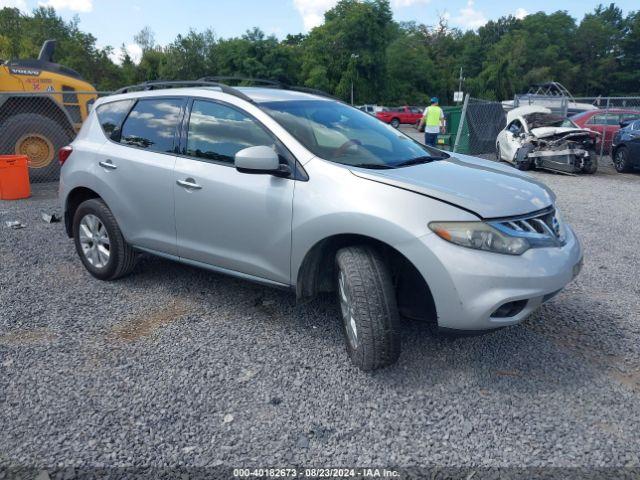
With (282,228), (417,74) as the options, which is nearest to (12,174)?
(282,228)

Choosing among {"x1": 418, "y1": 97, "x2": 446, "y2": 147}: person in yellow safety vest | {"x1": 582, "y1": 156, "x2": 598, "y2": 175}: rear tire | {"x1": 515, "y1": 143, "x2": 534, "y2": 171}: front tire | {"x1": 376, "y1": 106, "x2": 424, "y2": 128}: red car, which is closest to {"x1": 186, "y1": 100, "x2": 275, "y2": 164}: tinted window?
{"x1": 515, "y1": 143, "x2": 534, "y2": 171}: front tire

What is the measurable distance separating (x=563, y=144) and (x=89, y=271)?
11.3m

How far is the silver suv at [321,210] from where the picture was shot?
2.87 m

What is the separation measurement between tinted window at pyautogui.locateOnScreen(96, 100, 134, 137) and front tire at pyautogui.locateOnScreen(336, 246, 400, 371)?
2.57 m

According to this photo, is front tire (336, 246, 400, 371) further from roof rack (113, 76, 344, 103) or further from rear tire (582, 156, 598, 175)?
rear tire (582, 156, 598, 175)

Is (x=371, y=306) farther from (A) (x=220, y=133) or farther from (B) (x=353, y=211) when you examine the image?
(A) (x=220, y=133)

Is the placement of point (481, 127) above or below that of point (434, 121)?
below

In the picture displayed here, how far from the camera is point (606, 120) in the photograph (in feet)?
51.9

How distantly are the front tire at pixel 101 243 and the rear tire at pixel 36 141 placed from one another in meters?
6.25

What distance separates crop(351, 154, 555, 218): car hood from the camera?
2955 millimetres

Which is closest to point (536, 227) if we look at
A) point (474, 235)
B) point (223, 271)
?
point (474, 235)

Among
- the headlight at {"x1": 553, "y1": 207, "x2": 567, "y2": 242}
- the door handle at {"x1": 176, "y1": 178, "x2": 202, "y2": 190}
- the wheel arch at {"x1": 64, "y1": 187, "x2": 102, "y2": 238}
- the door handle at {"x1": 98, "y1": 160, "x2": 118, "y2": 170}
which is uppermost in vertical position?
the door handle at {"x1": 98, "y1": 160, "x2": 118, "y2": 170}

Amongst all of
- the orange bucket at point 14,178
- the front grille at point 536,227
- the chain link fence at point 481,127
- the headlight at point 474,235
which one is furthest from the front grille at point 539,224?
the chain link fence at point 481,127

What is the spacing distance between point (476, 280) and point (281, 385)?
1272 mm
